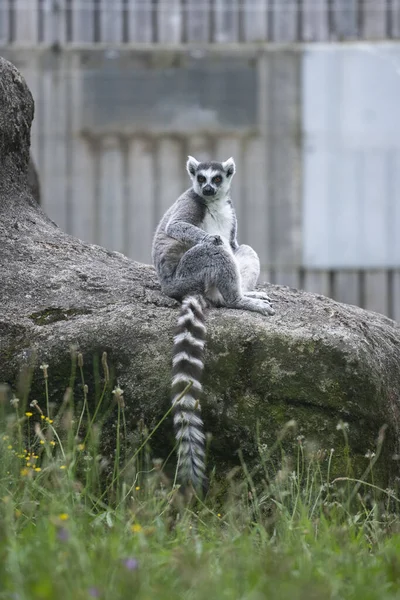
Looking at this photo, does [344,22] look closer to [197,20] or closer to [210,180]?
[197,20]

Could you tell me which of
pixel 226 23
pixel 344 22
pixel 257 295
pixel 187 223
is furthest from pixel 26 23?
pixel 257 295

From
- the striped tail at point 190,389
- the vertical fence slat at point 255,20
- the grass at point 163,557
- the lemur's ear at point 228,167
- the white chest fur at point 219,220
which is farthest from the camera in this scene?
the vertical fence slat at point 255,20

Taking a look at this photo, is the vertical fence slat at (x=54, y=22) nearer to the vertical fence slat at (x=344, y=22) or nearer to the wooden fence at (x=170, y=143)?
the wooden fence at (x=170, y=143)

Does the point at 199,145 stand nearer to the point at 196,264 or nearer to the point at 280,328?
the point at 196,264

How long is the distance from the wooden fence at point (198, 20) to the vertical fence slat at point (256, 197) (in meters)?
1.24

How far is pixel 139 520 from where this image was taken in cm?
308

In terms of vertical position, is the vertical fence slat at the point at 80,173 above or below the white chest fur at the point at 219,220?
above

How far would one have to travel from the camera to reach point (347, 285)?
9445 millimetres

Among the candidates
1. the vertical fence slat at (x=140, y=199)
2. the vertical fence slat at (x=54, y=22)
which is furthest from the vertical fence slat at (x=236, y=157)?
the vertical fence slat at (x=54, y=22)

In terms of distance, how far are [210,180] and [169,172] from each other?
414cm

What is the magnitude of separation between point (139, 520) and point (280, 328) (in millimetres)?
1579

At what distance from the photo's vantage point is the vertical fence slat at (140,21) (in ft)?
30.7

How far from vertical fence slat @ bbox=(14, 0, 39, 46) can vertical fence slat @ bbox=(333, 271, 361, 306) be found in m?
4.32

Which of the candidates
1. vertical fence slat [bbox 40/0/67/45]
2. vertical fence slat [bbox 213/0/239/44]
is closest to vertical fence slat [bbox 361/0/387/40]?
vertical fence slat [bbox 213/0/239/44]
